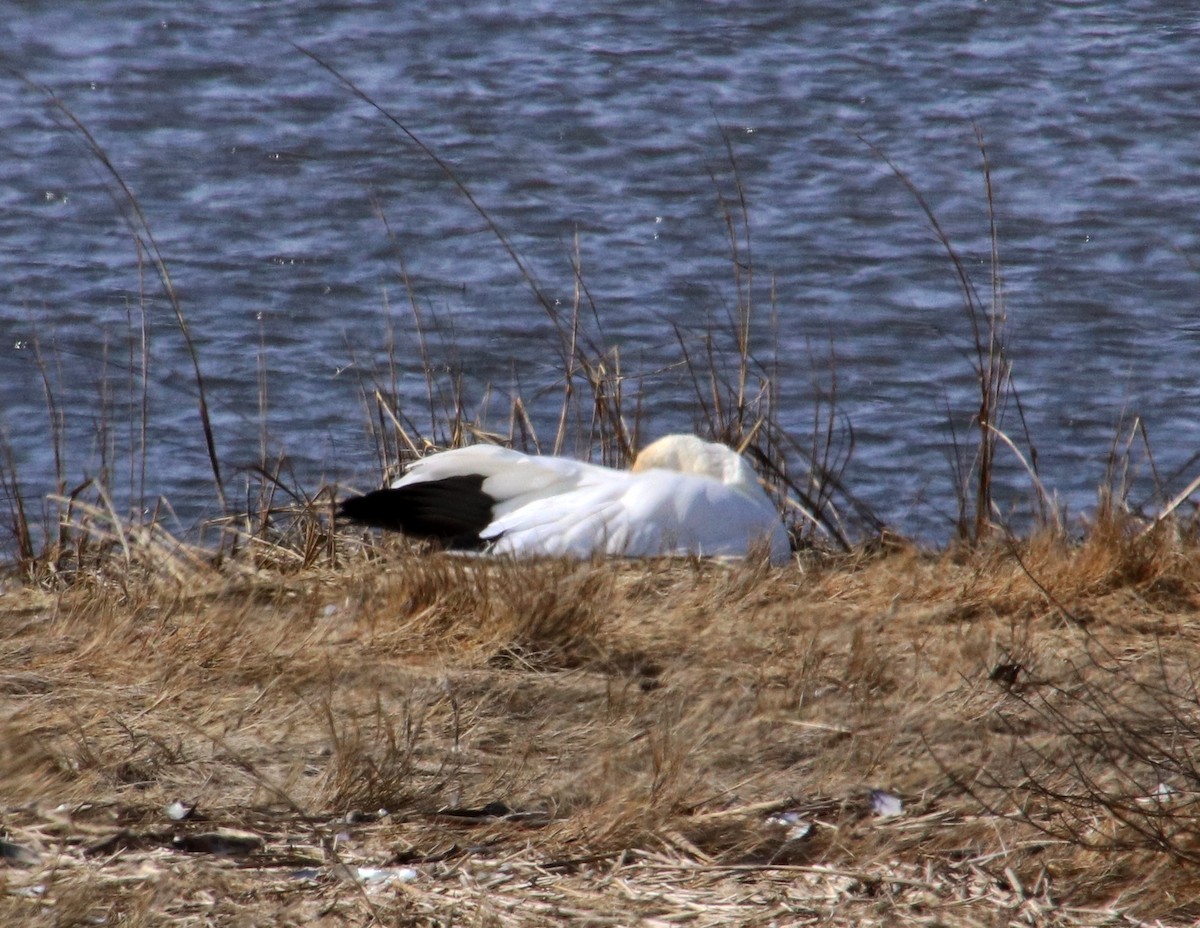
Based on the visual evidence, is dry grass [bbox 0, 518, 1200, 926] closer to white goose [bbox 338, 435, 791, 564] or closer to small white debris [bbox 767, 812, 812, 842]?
small white debris [bbox 767, 812, 812, 842]

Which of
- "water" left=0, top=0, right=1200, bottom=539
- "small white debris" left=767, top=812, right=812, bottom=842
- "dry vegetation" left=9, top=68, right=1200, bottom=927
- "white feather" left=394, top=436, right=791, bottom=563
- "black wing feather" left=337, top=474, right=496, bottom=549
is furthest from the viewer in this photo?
"water" left=0, top=0, right=1200, bottom=539

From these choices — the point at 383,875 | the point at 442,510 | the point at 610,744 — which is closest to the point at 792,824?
the point at 610,744

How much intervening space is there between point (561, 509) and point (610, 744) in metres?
1.73

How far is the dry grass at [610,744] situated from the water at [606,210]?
3229 millimetres

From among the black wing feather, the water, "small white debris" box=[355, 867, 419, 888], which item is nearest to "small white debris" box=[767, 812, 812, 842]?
"small white debris" box=[355, 867, 419, 888]

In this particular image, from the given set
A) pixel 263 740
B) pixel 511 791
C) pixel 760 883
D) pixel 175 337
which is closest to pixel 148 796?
pixel 263 740

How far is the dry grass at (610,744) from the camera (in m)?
2.71

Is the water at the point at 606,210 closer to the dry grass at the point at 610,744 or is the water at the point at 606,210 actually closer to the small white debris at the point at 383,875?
the dry grass at the point at 610,744

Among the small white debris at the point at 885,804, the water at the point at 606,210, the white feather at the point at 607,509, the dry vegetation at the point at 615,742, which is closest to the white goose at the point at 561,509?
the white feather at the point at 607,509

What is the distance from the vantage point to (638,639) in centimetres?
381

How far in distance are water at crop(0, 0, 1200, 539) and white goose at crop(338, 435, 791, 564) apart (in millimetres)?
2039

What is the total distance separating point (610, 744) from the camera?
10.8 ft

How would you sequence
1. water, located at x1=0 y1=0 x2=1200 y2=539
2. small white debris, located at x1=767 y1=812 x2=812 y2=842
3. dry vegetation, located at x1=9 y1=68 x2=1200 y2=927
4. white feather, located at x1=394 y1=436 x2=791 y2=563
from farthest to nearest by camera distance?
water, located at x1=0 y1=0 x2=1200 y2=539, white feather, located at x1=394 y1=436 x2=791 y2=563, small white debris, located at x1=767 y1=812 x2=812 y2=842, dry vegetation, located at x1=9 y1=68 x2=1200 y2=927

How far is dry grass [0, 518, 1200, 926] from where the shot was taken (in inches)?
107
